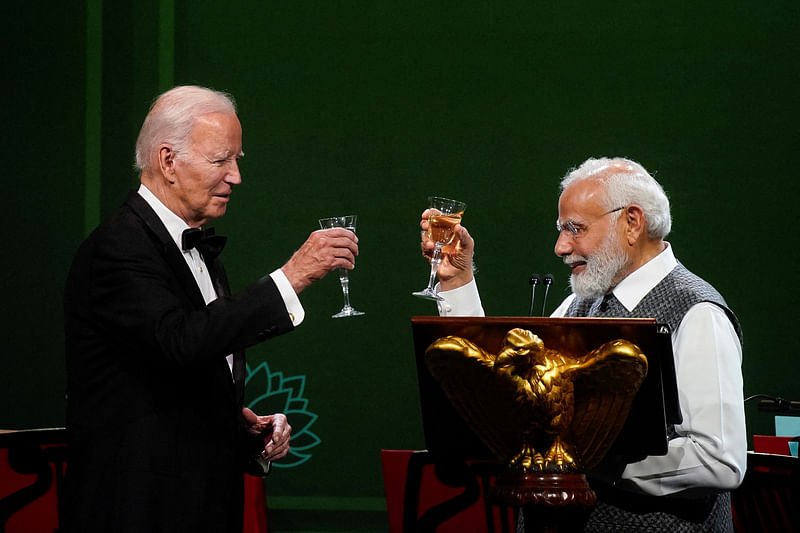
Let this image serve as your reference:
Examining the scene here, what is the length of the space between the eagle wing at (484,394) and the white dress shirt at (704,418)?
0.47 meters

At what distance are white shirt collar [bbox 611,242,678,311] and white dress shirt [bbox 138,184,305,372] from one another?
79 cm

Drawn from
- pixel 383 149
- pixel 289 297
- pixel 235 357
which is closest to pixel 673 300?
pixel 289 297

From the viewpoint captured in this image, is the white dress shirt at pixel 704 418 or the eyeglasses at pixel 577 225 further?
the eyeglasses at pixel 577 225

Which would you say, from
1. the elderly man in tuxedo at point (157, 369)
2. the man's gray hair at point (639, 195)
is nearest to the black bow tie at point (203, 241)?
the elderly man in tuxedo at point (157, 369)

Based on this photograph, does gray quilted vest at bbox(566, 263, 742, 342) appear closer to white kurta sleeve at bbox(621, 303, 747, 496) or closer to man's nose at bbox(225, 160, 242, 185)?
white kurta sleeve at bbox(621, 303, 747, 496)

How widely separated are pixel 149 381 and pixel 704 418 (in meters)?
1.19

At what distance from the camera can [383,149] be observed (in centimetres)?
432

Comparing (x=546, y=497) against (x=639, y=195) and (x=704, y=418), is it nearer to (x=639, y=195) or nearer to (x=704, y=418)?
(x=704, y=418)

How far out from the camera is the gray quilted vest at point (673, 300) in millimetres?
2100

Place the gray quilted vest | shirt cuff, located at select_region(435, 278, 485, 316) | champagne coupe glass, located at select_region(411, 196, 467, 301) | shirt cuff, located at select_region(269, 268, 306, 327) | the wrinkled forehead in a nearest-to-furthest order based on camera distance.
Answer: shirt cuff, located at select_region(269, 268, 306, 327), the gray quilted vest, the wrinkled forehead, champagne coupe glass, located at select_region(411, 196, 467, 301), shirt cuff, located at select_region(435, 278, 485, 316)

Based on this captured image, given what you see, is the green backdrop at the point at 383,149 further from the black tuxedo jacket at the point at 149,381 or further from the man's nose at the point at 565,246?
the black tuxedo jacket at the point at 149,381

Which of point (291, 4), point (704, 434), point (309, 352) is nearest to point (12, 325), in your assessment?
point (309, 352)

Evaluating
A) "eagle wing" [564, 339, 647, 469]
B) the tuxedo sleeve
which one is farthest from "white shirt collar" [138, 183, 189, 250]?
"eagle wing" [564, 339, 647, 469]

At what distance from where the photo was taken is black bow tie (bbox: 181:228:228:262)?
7.02 feet
